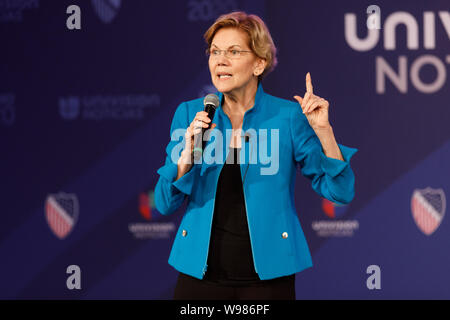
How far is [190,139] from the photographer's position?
155 cm

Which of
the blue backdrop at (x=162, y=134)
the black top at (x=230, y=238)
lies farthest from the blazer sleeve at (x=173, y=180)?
the blue backdrop at (x=162, y=134)

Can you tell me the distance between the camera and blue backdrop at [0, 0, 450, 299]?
3477 mm

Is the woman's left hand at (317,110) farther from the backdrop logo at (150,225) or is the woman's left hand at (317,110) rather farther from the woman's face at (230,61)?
the backdrop logo at (150,225)

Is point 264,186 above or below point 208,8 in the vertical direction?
below

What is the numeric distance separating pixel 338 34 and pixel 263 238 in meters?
2.32

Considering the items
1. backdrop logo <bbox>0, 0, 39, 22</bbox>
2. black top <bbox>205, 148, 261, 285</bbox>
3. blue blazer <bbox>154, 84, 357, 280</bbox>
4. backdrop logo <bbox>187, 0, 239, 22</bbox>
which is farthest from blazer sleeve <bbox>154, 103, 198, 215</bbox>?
backdrop logo <bbox>0, 0, 39, 22</bbox>

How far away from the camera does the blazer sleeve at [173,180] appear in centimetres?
159

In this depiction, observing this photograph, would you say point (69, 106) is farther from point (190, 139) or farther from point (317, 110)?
point (317, 110)

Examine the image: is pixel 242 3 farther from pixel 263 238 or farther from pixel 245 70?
pixel 263 238

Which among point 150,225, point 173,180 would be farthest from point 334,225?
point 173,180

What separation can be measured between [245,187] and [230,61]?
1.40 ft

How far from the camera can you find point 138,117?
11.6 feet

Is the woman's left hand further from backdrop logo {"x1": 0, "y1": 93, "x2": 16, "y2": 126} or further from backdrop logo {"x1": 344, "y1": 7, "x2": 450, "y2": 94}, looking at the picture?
backdrop logo {"x1": 0, "y1": 93, "x2": 16, "y2": 126}

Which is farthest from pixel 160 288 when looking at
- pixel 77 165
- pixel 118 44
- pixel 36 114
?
pixel 118 44
